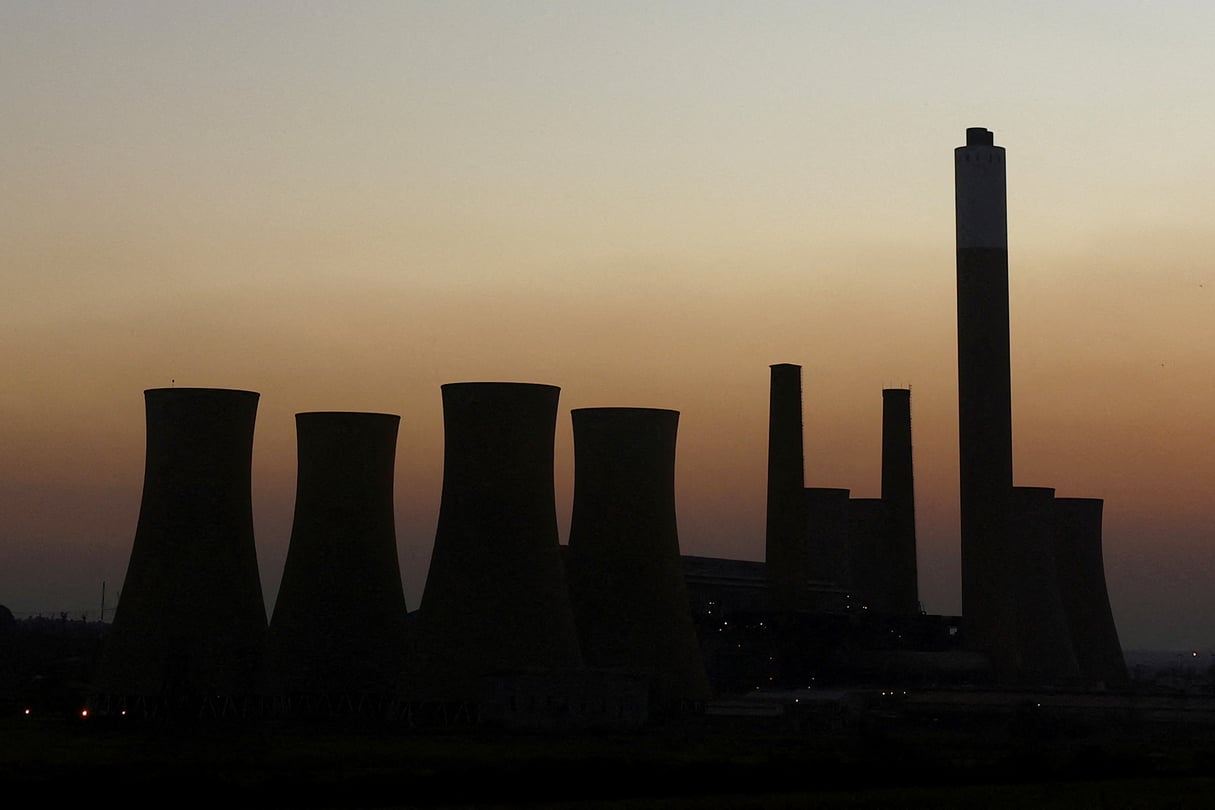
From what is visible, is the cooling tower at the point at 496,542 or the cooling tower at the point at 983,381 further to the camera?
the cooling tower at the point at 983,381

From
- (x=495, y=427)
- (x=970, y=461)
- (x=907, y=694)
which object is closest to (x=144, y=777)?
(x=495, y=427)

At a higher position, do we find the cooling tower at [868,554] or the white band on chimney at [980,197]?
the white band on chimney at [980,197]

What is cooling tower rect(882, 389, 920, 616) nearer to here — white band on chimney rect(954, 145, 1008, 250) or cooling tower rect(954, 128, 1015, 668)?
cooling tower rect(954, 128, 1015, 668)

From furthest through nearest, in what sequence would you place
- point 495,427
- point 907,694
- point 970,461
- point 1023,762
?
point 970,461 → point 907,694 → point 495,427 → point 1023,762

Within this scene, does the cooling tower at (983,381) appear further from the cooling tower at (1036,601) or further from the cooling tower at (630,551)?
the cooling tower at (630,551)

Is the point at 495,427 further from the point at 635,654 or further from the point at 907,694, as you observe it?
the point at 907,694

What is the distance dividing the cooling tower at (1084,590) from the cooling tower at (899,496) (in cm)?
435

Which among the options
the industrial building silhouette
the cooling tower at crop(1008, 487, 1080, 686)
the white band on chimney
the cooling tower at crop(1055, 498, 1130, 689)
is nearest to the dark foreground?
the industrial building silhouette

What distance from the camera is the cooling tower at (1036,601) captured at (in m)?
47.5

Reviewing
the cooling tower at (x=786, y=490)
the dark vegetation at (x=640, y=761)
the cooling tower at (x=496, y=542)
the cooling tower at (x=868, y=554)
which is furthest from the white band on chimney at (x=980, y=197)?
Answer: the cooling tower at (x=496, y=542)

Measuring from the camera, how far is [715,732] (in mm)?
35562

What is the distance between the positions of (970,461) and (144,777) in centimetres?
2794

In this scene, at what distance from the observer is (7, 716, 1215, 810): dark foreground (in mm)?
22288

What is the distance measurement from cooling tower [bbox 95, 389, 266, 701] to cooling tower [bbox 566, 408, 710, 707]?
705 cm
